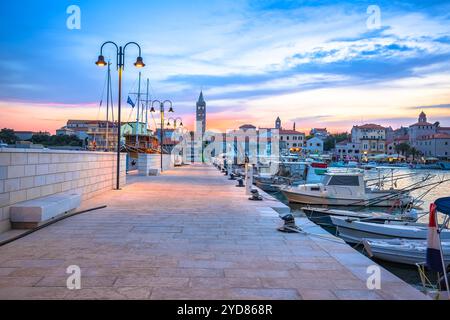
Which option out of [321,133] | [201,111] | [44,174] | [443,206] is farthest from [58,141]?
[321,133]

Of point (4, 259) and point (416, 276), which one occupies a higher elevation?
point (4, 259)

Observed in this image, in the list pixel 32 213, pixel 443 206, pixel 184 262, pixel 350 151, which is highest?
pixel 350 151

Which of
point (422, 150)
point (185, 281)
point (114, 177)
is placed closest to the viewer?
point (185, 281)

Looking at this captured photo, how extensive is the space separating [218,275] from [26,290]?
86.3 inches

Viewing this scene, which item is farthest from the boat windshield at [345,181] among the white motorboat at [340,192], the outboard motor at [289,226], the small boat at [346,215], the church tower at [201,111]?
the church tower at [201,111]

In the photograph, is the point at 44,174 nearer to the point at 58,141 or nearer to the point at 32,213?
the point at 32,213

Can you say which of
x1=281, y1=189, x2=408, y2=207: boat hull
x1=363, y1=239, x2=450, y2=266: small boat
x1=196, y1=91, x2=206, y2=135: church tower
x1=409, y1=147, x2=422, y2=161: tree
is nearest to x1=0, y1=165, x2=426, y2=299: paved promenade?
x1=363, y1=239, x2=450, y2=266: small boat

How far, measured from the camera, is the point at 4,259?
551cm

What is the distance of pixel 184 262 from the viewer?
215 inches

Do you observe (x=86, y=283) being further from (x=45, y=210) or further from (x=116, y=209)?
(x=116, y=209)

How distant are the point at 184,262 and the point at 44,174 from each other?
17.1 feet

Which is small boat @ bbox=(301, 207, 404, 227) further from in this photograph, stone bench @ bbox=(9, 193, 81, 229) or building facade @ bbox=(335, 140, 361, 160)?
building facade @ bbox=(335, 140, 361, 160)

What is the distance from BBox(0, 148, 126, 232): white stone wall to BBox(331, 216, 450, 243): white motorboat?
8477 mm
